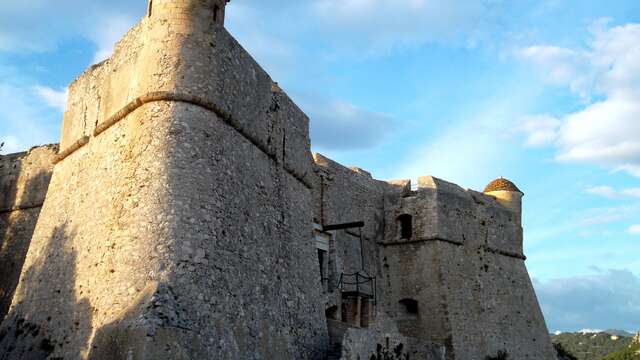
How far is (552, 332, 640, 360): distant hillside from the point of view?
76.5 metres

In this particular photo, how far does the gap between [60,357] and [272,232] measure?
15.8ft

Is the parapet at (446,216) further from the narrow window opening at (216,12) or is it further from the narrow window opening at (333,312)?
the narrow window opening at (216,12)

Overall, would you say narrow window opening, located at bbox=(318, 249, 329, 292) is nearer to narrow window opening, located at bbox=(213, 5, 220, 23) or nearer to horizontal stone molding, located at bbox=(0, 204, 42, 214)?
horizontal stone molding, located at bbox=(0, 204, 42, 214)

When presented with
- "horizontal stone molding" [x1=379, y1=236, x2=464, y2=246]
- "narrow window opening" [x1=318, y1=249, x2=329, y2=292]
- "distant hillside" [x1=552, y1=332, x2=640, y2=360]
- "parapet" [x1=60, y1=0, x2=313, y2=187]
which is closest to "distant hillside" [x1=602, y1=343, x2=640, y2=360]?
"distant hillside" [x1=552, y1=332, x2=640, y2=360]

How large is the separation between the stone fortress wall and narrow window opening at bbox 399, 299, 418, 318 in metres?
3.77

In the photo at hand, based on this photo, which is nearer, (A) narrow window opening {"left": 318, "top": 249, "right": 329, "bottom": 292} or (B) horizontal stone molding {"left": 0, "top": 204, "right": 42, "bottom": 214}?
(B) horizontal stone molding {"left": 0, "top": 204, "right": 42, "bottom": 214}

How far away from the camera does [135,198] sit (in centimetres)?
1127

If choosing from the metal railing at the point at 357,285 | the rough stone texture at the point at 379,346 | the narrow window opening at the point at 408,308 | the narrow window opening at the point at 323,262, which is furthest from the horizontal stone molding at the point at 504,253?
the narrow window opening at the point at 323,262

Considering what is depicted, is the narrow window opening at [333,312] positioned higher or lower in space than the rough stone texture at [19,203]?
lower

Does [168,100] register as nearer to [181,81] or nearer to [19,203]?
[181,81]

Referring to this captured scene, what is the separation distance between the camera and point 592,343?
271ft

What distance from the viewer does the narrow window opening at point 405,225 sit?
78.2ft

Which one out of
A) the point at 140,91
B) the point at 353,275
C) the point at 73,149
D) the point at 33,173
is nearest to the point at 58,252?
the point at 73,149

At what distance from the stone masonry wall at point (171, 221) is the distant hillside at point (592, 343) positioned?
69.9 m
